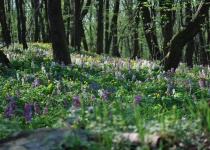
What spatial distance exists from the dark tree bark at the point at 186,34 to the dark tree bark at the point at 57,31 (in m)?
4.21

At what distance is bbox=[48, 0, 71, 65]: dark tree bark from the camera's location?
12.1 meters

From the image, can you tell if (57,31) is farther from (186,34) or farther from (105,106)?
(105,106)

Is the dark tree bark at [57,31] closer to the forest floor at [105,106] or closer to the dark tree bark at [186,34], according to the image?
the forest floor at [105,106]

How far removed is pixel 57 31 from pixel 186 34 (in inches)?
201

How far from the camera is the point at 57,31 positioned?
40.0 feet

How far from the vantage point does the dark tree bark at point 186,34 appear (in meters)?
11.5

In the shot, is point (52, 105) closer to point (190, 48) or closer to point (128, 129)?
point (128, 129)

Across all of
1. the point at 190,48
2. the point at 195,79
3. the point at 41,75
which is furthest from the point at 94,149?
the point at 190,48

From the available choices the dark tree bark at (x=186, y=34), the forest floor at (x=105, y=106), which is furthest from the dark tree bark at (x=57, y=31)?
the dark tree bark at (x=186, y=34)

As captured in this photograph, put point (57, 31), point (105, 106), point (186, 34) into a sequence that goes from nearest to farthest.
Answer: point (105, 106) → point (186, 34) → point (57, 31)

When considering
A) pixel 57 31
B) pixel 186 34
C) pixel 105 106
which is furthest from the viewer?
pixel 57 31

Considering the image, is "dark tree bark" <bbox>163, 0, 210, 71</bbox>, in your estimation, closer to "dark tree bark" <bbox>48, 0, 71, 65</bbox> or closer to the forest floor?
the forest floor

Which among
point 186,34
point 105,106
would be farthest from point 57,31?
point 105,106

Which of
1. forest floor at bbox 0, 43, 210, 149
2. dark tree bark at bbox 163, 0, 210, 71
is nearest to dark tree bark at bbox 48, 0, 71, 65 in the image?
forest floor at bbox 0, 43, 210, 149
